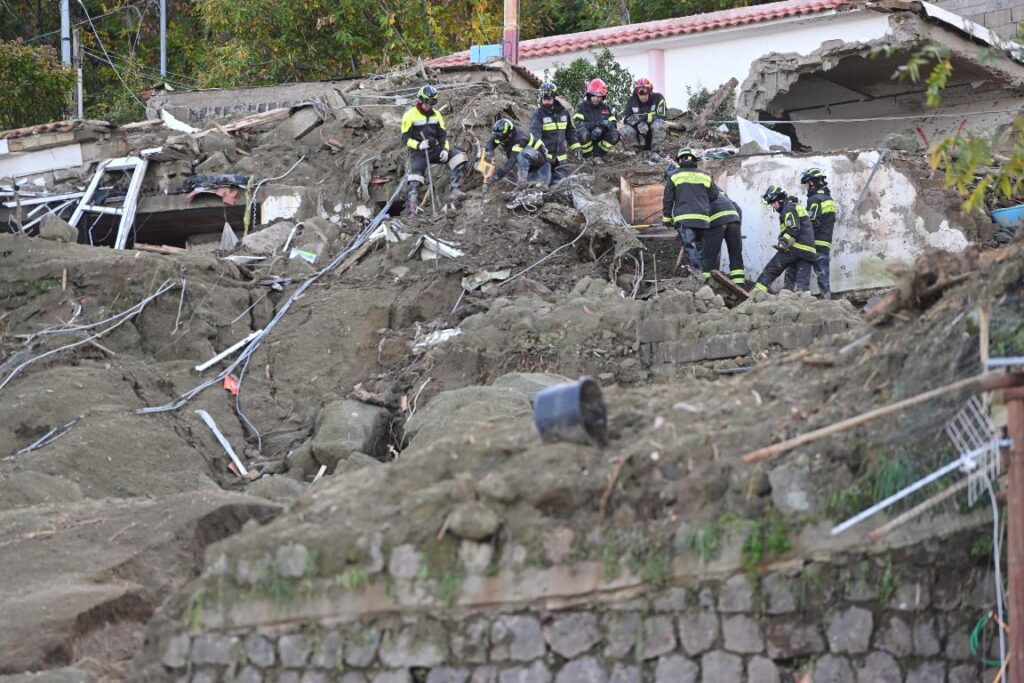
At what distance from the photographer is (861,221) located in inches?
707

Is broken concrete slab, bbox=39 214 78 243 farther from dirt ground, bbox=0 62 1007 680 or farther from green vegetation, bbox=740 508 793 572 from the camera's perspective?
green vegetation, bbox=740 508 793 572

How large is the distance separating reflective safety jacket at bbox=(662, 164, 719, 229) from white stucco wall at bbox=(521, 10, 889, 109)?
24.6 feet

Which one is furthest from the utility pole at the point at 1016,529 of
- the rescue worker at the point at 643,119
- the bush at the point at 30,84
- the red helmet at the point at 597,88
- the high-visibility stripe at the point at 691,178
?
the bush at the point at 30,84

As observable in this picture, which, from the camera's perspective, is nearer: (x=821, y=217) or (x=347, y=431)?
(x=347, y=431)

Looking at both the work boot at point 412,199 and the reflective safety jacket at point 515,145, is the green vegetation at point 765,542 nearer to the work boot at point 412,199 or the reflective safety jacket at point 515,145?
the reflective safety jacket at point 515,145

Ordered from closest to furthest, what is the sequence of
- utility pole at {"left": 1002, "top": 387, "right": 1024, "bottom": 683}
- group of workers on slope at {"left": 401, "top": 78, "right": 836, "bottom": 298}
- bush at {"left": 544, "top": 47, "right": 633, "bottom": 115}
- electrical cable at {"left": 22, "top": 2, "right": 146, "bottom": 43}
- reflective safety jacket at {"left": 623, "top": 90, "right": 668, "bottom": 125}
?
1. utility pole at {"left": 1002, "top": 387, "right": 1024, "bottom": 683}
2. group of workers on slope at {"left": 401, "top": 78, "right": 836, "bottom": 298}
3. reflective safety jacket at {"left": 623, "top": 90, "right": 668, "bottom": 125}
4. bush at {"left": 544, "top": 47, "right": 633, "bottom": 115}
5. electrical cable at {"left": 22, "top": 2, "right": 146, "bottom": 43}

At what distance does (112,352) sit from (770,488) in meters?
10.4

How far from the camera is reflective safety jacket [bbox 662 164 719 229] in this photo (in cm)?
1630

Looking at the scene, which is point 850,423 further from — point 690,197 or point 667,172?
point 667,172

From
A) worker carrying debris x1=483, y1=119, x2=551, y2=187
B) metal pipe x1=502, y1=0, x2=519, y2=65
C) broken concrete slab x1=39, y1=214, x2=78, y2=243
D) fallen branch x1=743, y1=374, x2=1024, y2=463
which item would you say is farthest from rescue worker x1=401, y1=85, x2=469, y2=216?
fallen branch x1=743, y1=374, x2=1024, y2=463

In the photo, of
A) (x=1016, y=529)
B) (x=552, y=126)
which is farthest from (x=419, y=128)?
(x=1016, y=529)

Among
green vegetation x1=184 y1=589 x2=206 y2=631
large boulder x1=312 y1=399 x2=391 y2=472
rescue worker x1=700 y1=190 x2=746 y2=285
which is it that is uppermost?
green vegetation x1=184 y1=589 x2=206 y2=631

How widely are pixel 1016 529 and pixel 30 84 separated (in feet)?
77.5

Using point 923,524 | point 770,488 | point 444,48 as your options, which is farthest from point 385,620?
point 444,48
